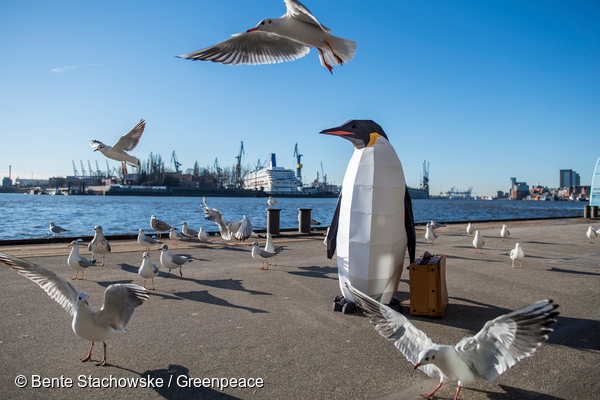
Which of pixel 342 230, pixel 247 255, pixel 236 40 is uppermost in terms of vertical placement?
pixel 236 40

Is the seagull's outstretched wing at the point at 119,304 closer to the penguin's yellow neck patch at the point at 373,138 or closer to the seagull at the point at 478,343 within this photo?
the seagull at the point at 478,343

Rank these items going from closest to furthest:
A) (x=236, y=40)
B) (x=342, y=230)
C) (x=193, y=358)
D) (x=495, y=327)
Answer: (x=495, y=327) → (x=193, y=358) → (x=236, y=40) → (x=342, y=230)

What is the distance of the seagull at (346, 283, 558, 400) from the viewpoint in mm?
2303

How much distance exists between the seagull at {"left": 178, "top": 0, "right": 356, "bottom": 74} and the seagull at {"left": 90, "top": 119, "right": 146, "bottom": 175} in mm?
2699

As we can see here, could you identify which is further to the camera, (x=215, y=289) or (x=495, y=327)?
(x=215, y=289)


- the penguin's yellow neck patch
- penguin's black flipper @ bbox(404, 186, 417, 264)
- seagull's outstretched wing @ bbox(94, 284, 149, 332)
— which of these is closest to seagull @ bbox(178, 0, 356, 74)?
the penguin's yellow neck patch

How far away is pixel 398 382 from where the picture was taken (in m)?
3.00

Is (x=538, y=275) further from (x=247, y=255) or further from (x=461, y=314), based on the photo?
(x=247, y=255)

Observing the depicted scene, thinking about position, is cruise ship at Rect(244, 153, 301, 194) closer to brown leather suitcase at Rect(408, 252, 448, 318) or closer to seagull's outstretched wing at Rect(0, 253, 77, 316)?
brown leather suitcase at Rect(408, 252, 448, 318)

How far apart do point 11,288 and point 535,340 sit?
664cm

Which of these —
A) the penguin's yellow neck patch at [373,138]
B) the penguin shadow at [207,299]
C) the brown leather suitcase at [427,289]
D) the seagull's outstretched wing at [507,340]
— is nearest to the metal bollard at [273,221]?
the penguin shadow at [207,299]

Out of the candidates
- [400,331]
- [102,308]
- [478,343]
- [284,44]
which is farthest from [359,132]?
[102,308]

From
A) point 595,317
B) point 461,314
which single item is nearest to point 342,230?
point 461,314

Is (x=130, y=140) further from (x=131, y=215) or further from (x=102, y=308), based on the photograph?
(x=131, y=215)
